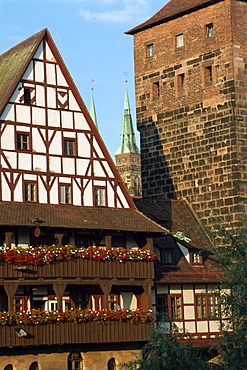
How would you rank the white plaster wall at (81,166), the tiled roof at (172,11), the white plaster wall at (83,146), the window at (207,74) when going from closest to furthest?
the white plaster wall at (81,166), the white plaster wall at (83,146), the window at (207,74), the tiled roof at (172,11)

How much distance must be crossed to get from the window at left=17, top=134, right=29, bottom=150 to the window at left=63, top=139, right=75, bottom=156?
1.98 meters

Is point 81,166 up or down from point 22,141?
down

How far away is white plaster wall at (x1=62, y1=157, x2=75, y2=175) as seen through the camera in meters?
46.7

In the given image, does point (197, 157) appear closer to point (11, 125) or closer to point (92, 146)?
point (92, 146)

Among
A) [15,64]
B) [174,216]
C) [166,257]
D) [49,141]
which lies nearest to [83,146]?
[49,141]

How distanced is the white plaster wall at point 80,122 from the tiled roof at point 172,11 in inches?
445

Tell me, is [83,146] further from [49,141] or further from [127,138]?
[127,138]

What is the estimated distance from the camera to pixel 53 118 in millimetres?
46781

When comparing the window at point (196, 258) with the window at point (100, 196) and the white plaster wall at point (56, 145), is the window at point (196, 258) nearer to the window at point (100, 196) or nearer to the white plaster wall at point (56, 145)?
the window at point (100, 196)

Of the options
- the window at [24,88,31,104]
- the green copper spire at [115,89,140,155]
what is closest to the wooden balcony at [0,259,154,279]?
the window at [24,88,31,104]

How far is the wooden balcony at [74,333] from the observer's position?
137 feet

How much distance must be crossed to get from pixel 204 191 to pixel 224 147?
2.72 m

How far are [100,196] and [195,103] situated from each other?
1063 cm

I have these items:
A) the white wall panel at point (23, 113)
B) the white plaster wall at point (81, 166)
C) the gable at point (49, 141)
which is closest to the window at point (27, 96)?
the gable at point (49, 141)
